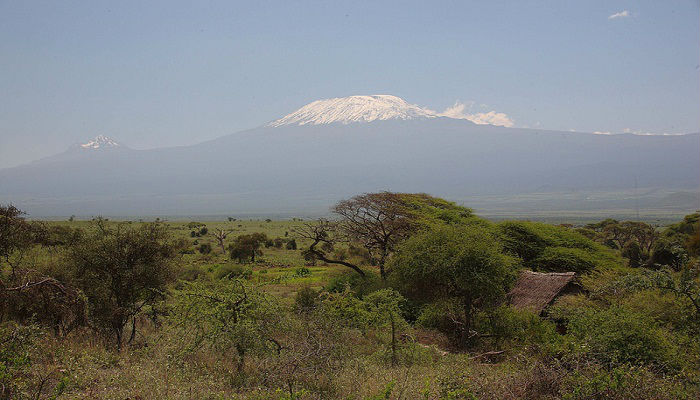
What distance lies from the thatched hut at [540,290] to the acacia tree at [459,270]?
78 centimetres

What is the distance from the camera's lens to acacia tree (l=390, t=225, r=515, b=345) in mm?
16172

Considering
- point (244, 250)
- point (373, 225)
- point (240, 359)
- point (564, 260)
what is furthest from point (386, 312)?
point (244, 250)

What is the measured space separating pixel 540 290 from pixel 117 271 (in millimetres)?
15348

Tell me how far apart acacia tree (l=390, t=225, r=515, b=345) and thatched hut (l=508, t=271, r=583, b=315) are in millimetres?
783

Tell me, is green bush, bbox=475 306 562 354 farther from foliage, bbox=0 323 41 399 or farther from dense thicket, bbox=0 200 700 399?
foliage, bbox=0 323 41 399

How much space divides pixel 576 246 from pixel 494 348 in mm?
12643

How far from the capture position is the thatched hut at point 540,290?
1823 cm

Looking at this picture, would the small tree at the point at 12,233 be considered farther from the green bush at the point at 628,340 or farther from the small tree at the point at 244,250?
the small tree at the point at 244,250

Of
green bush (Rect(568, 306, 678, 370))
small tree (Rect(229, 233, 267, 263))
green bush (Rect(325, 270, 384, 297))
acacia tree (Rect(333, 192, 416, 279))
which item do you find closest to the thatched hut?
green bush (Rect(568, 306, 678, 370))

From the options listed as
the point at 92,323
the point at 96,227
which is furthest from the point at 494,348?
the point at 96,227

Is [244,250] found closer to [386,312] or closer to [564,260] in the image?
[564,260]

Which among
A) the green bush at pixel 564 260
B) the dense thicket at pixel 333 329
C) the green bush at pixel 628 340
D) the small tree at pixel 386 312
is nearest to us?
the dense thicket at pixel 333 329

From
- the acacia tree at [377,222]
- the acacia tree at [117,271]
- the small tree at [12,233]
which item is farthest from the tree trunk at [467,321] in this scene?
the small tree at [12,233]

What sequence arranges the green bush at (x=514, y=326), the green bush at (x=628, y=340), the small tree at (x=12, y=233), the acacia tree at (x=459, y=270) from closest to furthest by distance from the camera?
1. the green bush at (x=628, y=340)
2. the small tree at (x=12, y=233)
3. the green bush at (x=514, y=326)
4. the acacia tree at (x=459, y=270)
